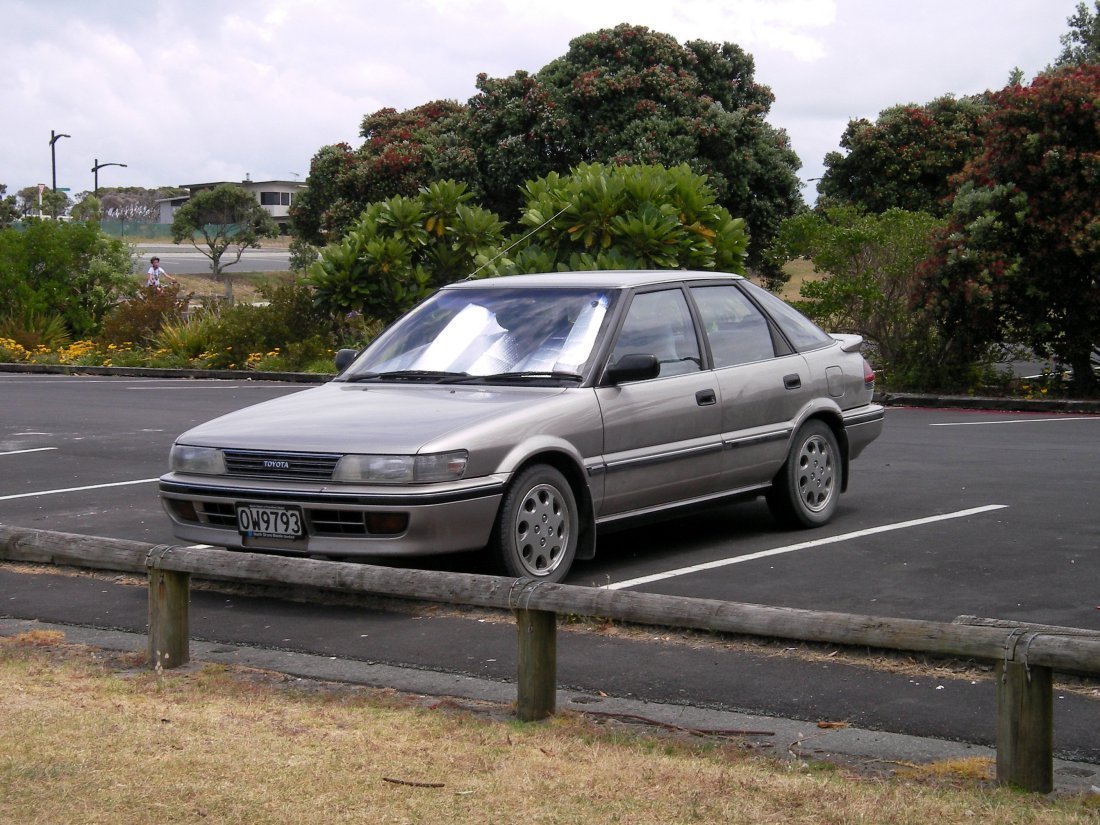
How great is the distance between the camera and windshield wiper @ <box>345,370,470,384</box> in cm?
830

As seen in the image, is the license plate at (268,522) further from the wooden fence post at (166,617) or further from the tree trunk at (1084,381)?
the tree trunk at (1084,381)

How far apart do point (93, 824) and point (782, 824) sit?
6.63 ft

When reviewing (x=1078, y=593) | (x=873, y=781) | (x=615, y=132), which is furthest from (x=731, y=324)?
(x=615, y=132)

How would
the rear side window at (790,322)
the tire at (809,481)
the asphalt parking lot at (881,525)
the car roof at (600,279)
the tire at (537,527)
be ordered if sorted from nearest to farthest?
the tire at (537,527), the asphalt parking lot at (881,525), the car roof at (600,279), the tire at (809,481), the rear side window at (790,322)

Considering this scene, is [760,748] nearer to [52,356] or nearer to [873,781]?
[873,781]

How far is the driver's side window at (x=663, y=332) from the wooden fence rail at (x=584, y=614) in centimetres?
287

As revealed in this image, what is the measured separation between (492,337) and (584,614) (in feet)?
11.5

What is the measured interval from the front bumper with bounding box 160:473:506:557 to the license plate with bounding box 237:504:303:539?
3 centimetres

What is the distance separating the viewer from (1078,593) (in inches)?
290

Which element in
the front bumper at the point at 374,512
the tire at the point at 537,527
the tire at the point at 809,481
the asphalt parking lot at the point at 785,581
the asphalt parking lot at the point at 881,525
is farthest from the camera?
the tire at the point at 809,481

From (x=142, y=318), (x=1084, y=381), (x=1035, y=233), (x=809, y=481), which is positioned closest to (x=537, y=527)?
(x=809, y=481)

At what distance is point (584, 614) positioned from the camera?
5262 millimetres

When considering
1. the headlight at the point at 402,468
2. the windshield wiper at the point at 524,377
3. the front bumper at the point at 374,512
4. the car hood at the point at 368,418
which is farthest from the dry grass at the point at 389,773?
the windshield wiper at the point at 524,377

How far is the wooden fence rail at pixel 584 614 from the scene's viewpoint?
14.6 ft
